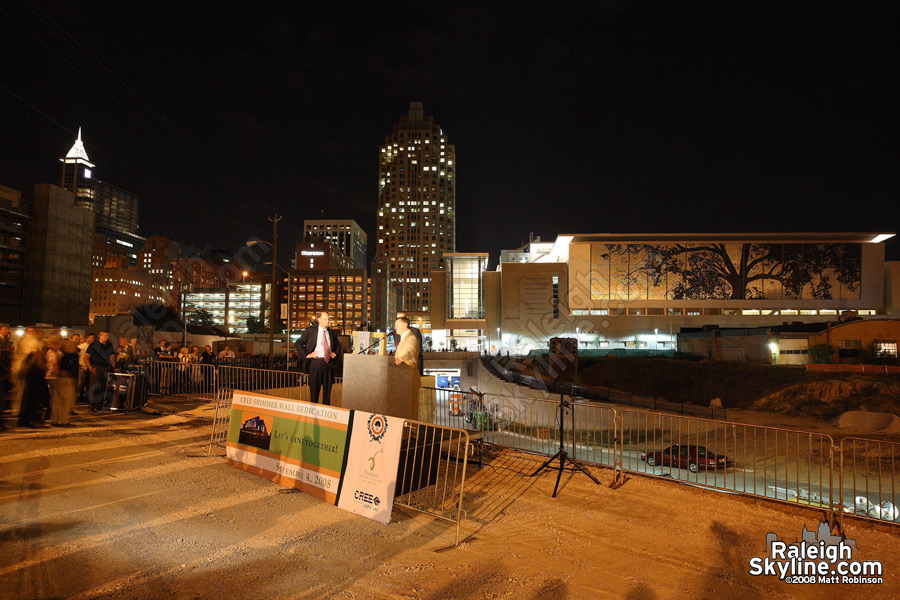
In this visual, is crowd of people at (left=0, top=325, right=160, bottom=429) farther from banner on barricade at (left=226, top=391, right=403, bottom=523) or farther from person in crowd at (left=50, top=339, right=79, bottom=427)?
banner on barricade at (left=226, top=391, right=403, bottom=523)

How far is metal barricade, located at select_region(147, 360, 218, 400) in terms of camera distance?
1538 centimetres

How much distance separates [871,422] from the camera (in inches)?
909

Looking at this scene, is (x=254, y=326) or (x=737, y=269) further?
(x=254, y=326)

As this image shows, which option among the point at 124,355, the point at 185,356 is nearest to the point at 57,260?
the point at 185,356

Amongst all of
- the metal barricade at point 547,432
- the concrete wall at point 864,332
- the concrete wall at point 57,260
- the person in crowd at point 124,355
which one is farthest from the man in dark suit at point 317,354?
the concrete wall at point 57,260

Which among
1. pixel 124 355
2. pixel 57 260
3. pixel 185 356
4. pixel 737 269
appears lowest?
pixel 185 356

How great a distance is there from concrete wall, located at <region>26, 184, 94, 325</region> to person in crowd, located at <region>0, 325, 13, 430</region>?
3092 inches

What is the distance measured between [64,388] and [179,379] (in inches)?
210

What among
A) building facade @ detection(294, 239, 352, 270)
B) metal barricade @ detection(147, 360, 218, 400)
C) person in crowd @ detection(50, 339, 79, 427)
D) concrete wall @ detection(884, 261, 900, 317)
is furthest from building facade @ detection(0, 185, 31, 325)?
concrete wall @ detection(884, 261, 900, 317)

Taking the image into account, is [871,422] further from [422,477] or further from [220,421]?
[220,421]

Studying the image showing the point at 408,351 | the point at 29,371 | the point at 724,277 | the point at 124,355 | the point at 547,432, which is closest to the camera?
the point at 408,351

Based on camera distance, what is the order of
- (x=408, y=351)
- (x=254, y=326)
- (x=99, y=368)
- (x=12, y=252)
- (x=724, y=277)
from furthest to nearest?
1. (x=254, y=326)
2. (x=724, y=277)
3. (x=12, y=252)
4. (x=99, y=368)
5. (x=408, y=351)

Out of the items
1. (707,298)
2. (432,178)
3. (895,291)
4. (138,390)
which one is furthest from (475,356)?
(432,178)

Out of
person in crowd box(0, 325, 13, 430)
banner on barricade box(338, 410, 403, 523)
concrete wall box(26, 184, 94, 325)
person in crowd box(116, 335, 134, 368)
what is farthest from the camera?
concrete wall box(26, 184, 94, 325)
